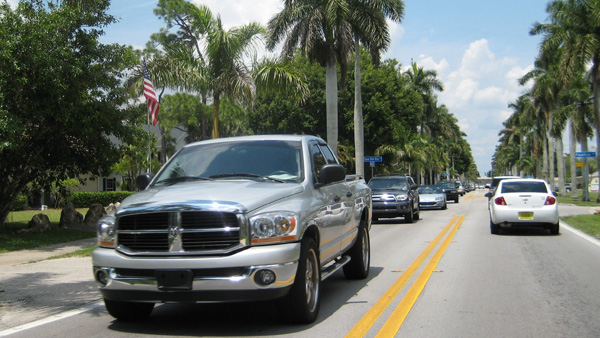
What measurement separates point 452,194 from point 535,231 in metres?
25.7

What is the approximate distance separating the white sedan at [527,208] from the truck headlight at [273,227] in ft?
39.2

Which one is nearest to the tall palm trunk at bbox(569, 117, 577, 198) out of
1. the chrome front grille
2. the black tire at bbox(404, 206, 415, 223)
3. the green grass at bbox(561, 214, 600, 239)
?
the green grass at bbox(561, 214, 600, 239)

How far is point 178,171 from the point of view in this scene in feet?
23.7

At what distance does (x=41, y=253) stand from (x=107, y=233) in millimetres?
8450

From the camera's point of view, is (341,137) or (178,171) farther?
(341,137)

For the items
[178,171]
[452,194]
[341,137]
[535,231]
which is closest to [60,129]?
[178,171]

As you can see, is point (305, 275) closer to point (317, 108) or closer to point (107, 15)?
point (107, 15)

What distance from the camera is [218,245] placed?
5.51 m

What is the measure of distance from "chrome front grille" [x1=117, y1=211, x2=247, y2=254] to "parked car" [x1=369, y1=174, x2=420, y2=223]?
16433 mm

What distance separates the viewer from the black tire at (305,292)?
Result: 19.1 feet

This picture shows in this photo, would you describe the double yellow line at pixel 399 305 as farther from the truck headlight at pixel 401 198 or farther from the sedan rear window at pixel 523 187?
the truck headlight at pixel 401 198

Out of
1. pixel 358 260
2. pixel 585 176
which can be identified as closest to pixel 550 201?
pixel 358 260

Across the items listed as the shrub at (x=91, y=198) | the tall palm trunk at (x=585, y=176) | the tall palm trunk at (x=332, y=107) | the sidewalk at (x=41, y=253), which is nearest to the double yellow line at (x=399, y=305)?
the sidewalk at (x=41, y=253)

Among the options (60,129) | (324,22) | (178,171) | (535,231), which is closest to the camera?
(178,171)
